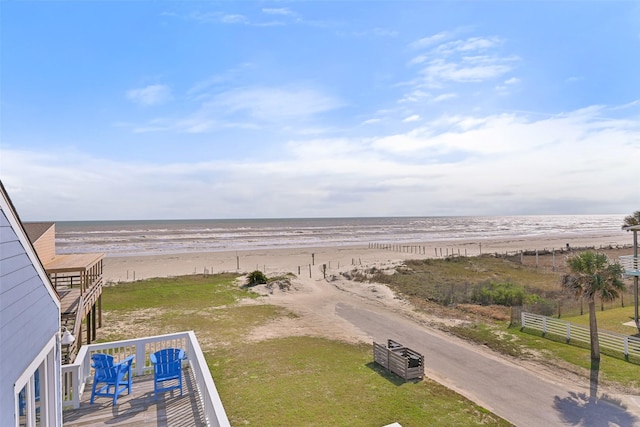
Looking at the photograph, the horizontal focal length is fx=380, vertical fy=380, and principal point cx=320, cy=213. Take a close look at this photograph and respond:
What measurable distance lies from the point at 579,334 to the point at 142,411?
16.7 m

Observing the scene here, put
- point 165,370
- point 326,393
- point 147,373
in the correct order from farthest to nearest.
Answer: point 326,393 < point 147,373 < point 165,370

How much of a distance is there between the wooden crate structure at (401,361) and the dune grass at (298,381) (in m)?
0.28

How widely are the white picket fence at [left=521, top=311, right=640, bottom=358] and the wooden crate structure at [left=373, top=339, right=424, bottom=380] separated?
7744 millimetres

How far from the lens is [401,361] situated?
12562mm

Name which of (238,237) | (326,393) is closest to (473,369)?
(326,393)

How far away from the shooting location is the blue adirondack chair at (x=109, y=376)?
29.2ft

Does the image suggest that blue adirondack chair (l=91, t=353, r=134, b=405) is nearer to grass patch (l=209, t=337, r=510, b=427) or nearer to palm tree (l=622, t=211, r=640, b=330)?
grass patch (l=209, t=337, r=510, b=427)

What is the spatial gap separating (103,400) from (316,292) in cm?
2004

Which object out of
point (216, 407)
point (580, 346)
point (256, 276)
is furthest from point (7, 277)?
point (256, 276)

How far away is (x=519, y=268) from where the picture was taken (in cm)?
3981

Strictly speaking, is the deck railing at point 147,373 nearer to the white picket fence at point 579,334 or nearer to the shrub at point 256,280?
the white picket fence at point 579,334

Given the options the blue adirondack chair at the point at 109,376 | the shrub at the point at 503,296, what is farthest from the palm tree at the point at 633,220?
the blue adirondack chair at the point at 109,376

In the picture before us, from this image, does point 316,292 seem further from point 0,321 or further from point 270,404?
point 0,321

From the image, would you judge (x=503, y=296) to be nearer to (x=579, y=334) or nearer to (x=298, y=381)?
(x=579, y=334)
